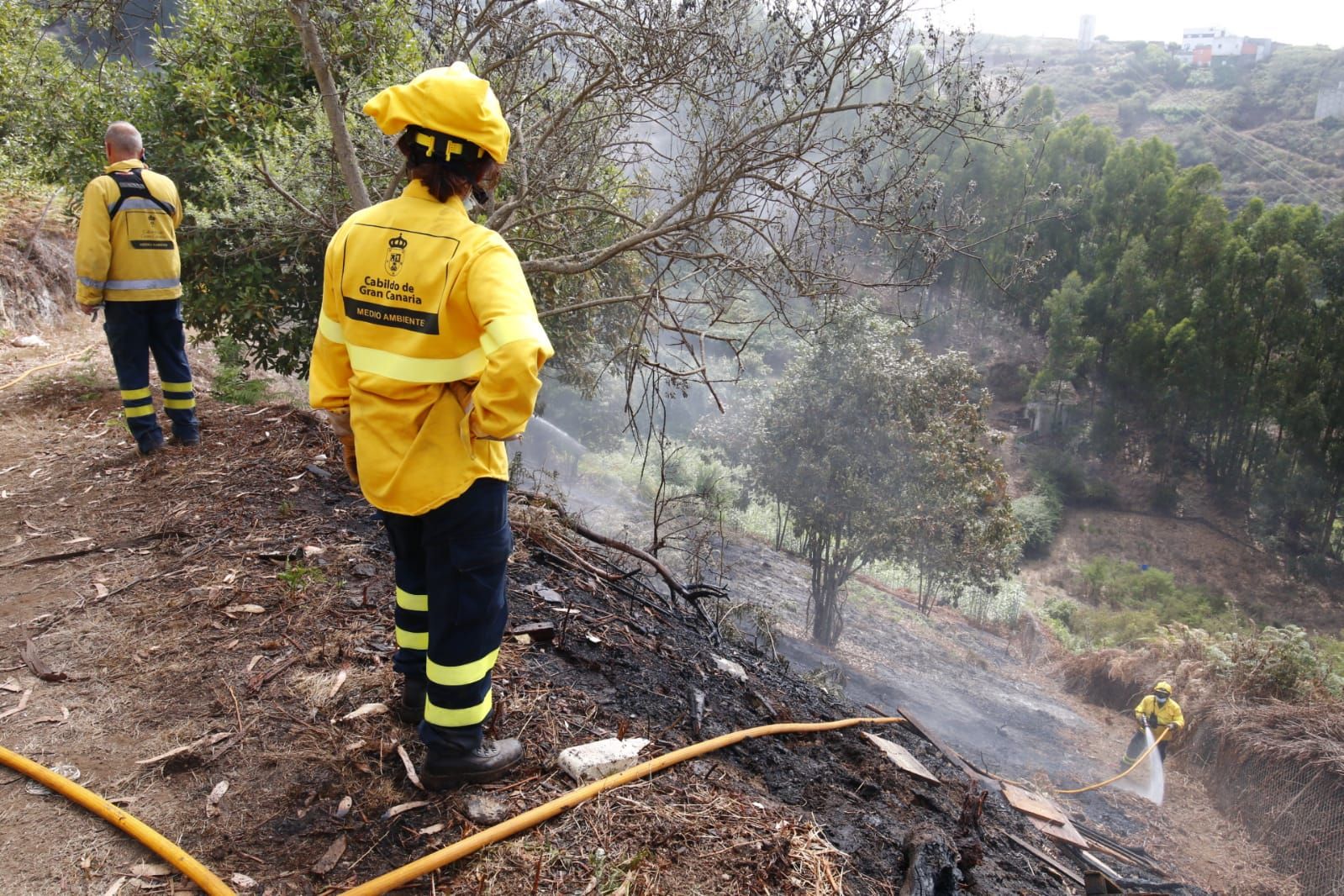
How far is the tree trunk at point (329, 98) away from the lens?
4.12 metres

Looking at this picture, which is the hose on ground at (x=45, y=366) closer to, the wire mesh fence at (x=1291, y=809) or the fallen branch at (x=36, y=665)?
the fallen branch at (x=36, y=665)

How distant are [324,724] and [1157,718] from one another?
12.0m

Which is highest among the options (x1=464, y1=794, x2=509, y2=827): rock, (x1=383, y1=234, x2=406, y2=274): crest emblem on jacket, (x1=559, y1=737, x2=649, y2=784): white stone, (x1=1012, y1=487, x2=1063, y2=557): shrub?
(x1=383, y1=234, x2=406, y2=274): crest emblem on jacket

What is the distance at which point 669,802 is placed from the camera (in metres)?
2.48

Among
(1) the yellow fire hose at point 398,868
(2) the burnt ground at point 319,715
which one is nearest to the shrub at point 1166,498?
(2) the burnt ground at point 319,715

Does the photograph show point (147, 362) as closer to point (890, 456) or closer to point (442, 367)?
point (442, 367)

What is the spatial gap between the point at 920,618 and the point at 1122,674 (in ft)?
14.1

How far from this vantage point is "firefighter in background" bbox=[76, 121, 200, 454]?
4.49m

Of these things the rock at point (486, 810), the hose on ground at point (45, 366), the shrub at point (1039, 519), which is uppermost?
the rock at point (486, 810)

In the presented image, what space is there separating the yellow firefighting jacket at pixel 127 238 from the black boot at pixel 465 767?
3743mm

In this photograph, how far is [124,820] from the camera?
2.14 meters

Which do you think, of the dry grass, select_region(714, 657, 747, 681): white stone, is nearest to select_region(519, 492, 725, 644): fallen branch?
select_region(714, 657, 747, 681): white stone

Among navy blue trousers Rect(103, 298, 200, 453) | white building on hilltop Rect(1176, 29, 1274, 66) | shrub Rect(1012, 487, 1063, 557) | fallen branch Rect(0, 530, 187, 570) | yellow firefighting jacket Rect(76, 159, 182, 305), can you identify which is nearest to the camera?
fallen branch Rect(0, 530, 187, 570)

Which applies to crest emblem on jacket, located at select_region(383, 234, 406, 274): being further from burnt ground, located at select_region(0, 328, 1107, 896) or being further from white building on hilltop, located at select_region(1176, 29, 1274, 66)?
white building on hilltop, located at select_region(1176, 29, 1274, 66)
